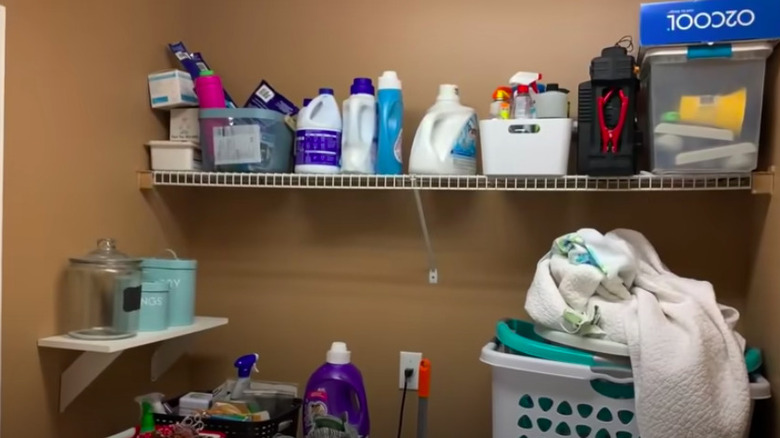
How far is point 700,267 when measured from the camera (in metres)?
1.86

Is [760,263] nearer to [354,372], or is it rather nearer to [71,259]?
[354,372]

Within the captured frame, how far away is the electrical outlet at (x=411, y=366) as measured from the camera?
205cm

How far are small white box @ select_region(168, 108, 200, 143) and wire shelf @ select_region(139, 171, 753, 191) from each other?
0.37 ft

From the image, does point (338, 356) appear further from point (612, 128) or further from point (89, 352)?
point (612, 128)

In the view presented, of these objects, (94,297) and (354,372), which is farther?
(354,372)

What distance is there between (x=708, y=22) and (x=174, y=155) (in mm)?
1417

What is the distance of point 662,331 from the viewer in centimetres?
148

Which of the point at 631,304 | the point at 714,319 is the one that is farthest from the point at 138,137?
the point at 714,319

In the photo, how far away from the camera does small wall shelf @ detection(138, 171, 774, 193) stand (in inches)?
64.9

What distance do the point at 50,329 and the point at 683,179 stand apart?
1542 millimetres

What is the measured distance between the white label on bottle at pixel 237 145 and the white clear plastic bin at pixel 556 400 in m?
0.83

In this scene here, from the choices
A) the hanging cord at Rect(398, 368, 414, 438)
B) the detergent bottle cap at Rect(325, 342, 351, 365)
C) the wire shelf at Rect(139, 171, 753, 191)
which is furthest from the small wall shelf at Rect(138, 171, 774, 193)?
the hanging cord at Rect(398, 368, 414, 438)

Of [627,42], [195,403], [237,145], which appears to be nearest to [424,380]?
[195,403]

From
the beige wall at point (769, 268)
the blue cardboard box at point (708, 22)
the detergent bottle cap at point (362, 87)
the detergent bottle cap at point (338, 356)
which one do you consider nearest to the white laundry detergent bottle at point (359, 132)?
the detergent bottle cap at point (362, 87)
